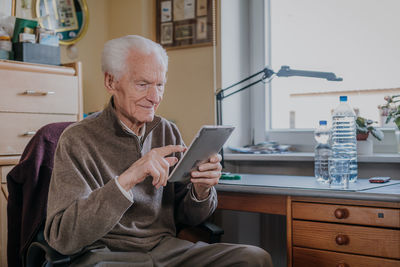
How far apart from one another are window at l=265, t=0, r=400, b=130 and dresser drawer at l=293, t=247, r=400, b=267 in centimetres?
96

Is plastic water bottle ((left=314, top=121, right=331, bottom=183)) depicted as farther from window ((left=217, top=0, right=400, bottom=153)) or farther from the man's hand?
the man's hand

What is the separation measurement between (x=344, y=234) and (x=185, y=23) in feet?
4.80

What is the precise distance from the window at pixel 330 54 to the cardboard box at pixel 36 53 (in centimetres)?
119

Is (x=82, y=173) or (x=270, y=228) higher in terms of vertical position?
(x=82, y=173)

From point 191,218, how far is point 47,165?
55 cm

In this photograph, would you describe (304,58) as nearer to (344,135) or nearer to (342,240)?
(344,135)

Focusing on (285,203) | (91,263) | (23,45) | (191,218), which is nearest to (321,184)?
(285,203)

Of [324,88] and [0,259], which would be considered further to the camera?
[324,88]

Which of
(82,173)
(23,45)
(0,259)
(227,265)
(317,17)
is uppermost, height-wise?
(317,17)

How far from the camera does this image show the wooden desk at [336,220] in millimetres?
1532

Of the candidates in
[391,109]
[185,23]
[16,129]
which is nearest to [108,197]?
[16,129]

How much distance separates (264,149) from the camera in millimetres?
2432

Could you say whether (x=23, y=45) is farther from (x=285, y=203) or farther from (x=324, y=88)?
(x=324, y=88)

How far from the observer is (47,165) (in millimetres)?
1637
